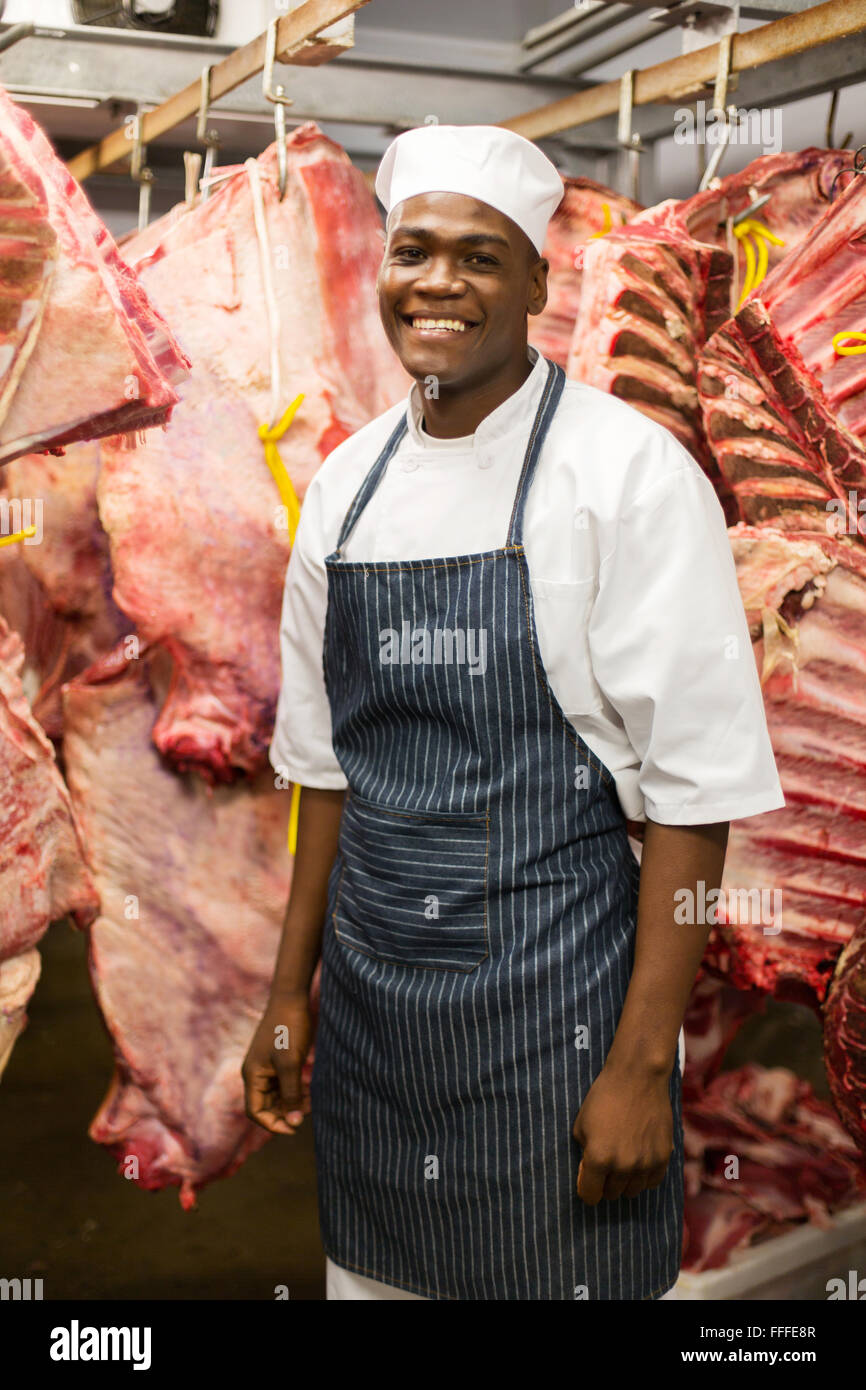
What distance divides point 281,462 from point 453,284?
0.56m

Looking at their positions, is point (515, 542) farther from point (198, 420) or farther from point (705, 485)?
point (198, 420)

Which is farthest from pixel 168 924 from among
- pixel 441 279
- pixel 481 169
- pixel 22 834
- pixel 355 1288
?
pixel 481 169

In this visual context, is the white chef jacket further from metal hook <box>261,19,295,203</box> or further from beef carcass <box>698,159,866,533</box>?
metal hook <box>261,19,295,203</box>

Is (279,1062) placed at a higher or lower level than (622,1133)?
lower

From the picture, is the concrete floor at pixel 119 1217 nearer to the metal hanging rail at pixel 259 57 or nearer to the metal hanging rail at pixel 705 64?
the metal hanging rail at pixel 259 57

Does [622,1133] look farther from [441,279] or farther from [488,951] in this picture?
[441,279]

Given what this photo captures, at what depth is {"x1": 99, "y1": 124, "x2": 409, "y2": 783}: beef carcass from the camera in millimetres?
1825

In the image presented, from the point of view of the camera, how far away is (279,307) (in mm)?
1897

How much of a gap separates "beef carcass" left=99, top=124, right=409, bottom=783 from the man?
0.38 meters

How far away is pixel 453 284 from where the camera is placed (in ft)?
4.51

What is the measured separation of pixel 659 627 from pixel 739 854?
0.53 meters

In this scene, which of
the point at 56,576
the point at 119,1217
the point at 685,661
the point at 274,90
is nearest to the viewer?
the point at 685,661

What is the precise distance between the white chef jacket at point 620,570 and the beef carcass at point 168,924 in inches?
20.6

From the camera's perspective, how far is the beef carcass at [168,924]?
1.87 metres
